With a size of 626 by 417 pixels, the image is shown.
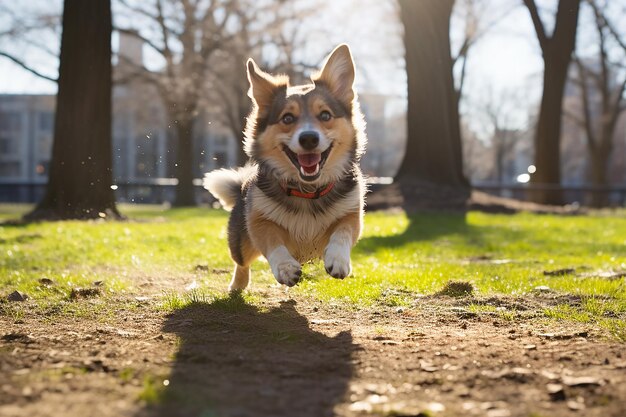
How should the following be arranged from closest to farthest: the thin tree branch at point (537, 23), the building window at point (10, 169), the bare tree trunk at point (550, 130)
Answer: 1. the thin tree branch at point (537, 23)
2. the bare tree trunk at point (550, 130)
3. the building window at point (10, 169)

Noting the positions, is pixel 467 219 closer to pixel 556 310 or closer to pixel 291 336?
pixel 556 310

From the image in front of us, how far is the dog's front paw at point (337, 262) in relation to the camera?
16.0 ft

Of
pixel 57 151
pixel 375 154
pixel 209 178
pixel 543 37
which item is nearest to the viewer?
pixel 209 178

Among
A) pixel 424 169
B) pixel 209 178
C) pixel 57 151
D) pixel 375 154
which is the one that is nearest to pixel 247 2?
pixel 424 169

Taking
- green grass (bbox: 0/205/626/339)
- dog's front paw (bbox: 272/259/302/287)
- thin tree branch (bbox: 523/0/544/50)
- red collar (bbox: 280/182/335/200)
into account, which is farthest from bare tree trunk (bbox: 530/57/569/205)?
dog's front paw (bbox: 272/259/302/287)

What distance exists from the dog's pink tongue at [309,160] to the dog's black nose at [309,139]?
0.11 m

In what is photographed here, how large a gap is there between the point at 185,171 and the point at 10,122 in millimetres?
62743

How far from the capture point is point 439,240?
11.2 m

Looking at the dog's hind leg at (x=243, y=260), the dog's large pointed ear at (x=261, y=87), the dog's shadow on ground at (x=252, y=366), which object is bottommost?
the dog's shadow on ground at (x=252, y=366)

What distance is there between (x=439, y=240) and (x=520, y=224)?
12.7ft

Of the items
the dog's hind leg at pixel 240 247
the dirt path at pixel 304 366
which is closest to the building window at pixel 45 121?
the dog's hind leg at pixel 240 247

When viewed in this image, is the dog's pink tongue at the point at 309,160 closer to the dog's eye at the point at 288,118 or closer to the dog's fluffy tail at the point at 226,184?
the dog's eye at the point at 288,118

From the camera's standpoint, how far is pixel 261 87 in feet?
19.3

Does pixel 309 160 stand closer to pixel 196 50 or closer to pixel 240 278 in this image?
pixel 240 278
